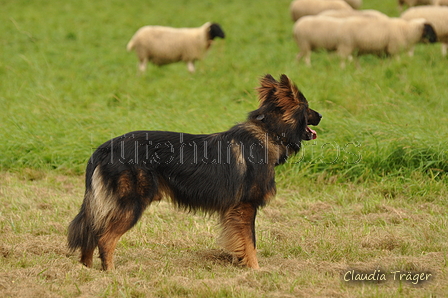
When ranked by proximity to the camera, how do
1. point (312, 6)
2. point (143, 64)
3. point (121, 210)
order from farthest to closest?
point (312, 6) < point (143, 64) < point (121, 210)

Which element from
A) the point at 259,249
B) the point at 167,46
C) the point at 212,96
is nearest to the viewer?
the point at 259,249

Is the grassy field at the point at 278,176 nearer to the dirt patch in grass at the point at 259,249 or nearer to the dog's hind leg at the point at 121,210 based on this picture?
the dirt patch in grass at the point at 259,249

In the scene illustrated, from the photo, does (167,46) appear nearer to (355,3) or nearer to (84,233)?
(355,3)

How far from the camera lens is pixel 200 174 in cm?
438

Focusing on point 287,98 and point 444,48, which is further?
point 444,48

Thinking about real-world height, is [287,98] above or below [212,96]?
above

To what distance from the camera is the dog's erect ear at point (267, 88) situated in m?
4.48

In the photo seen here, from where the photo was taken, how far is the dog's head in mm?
4480

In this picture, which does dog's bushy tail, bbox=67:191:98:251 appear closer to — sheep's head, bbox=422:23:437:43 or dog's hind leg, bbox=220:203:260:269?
dog's hind leg, bbox=220:203:260:269

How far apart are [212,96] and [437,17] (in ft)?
21.4

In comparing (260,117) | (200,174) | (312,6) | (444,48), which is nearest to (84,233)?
(200,174)

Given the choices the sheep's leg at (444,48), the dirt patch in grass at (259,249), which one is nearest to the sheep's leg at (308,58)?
the sheep's leg at (444,48)

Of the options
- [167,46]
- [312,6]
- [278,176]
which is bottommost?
[278,176]

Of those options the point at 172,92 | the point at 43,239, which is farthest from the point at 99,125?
the point at 43,239
